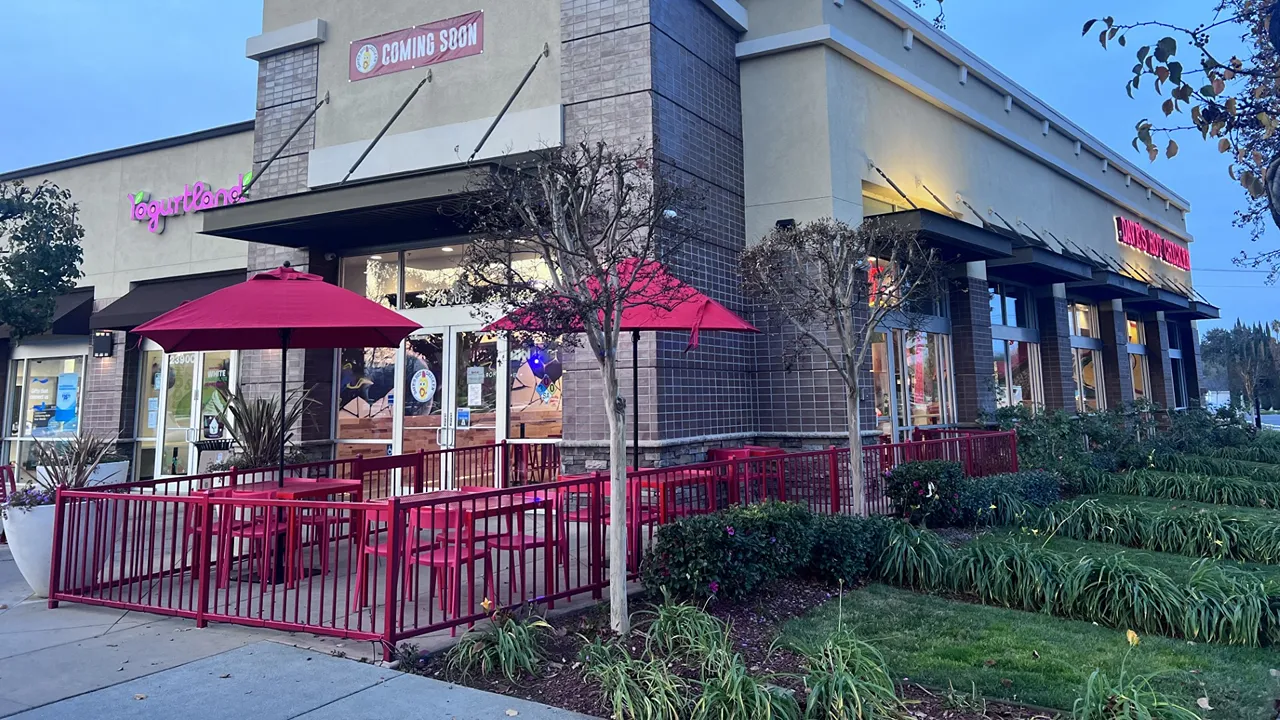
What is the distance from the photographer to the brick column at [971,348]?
15344 millimetres

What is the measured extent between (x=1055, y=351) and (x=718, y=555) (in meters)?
16.4

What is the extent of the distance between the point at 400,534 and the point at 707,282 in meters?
7.12

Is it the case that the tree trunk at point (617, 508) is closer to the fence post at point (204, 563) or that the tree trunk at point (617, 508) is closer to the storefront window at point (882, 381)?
the fence post at point (204, 563)

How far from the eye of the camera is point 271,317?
622 centimetres

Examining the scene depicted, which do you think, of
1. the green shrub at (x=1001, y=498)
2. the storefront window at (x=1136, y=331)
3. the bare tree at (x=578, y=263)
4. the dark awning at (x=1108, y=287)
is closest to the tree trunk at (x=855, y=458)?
the green shrub at (x=1001, y=498)

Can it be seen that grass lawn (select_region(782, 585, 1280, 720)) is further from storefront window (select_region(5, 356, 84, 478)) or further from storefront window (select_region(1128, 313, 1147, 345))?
storefront window (select_region(1128, 313, 1147, 345))

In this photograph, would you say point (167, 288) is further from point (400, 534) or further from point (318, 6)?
point (400, 534)

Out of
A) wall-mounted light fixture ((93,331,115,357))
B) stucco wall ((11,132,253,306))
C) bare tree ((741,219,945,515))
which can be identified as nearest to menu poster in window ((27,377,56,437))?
wall-mounted light fixture ((93,331,115,357))

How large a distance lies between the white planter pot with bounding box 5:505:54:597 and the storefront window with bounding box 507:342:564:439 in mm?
5988

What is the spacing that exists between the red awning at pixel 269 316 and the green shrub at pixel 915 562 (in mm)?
5056

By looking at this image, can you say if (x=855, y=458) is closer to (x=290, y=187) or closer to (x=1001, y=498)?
(x=1001, y=498)

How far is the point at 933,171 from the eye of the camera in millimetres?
15102

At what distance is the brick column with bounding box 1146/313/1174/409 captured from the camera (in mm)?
24891

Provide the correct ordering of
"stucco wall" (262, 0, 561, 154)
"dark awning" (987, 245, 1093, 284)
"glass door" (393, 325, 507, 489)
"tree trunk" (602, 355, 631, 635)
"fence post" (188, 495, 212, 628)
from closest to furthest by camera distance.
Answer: "tree trunk" (602, 355, 631, 635)
"fence post" (188, 495, 212, 628)
"stucco wall" (262, 0, 561, 154)
"glass door" (393, 325, 507, 489)
"dark awning" (987, 245, 1093, 284)
